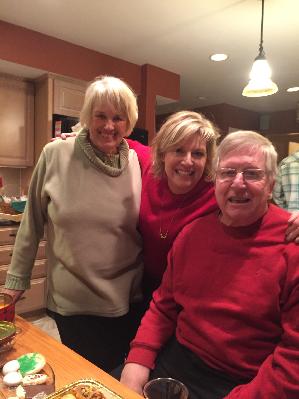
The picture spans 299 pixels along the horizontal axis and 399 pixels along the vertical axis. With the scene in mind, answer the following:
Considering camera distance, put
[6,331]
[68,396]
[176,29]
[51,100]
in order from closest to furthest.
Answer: [68,396], [6,331], [176,29], [51,100]

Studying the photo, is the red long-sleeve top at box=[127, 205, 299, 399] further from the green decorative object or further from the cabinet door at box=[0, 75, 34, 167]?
the cabinet door at box=[0, 75, 34, 167]

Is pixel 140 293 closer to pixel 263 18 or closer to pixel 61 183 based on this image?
pixel 61 183

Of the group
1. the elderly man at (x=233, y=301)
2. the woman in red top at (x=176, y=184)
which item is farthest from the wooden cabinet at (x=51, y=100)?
the elderly man at (x=233, y=301)

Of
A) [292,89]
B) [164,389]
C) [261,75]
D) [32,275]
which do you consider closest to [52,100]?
[32,275]

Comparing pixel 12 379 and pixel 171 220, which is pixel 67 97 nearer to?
pixel 171 220

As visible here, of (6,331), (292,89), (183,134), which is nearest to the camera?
(6,331)

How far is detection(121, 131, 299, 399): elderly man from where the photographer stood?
0.96 m

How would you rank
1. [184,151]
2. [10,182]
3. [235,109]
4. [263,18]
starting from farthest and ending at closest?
Answer: [235,109]
[10,182]
[263,18]
[184,151]

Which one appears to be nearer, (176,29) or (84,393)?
(84,393)

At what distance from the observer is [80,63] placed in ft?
11.2

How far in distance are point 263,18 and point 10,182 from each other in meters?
2.89

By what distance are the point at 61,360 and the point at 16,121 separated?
10.1 feet

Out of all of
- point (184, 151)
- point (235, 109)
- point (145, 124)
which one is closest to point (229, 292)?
point (184, 151)

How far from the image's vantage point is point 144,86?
3898 millimetres
